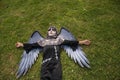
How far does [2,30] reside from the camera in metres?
10.5

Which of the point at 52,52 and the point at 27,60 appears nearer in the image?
the point at 52,52

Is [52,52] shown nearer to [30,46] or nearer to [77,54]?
[77,54]

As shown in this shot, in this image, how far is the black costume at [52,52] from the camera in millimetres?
7511

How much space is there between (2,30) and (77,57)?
4170mm

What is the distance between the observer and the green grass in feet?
25.7

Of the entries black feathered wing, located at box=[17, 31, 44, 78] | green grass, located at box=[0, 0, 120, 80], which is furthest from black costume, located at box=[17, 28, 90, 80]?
green grass, located at box=[0, 0, 120, 80]

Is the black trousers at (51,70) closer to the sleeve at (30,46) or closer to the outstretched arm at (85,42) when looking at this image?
the sleeve at (30,46)

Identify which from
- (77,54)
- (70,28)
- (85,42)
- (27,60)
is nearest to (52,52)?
(77,54)

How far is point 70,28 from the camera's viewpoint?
31.8 feet

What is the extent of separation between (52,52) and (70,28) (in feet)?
6.98

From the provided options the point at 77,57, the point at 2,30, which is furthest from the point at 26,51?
the point at 2,30

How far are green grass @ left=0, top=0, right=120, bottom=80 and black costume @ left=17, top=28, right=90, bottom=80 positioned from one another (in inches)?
9.3

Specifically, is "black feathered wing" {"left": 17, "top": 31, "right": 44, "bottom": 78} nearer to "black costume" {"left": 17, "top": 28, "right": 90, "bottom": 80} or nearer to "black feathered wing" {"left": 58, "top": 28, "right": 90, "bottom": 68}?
"black costume" {"left": 17, "top": 28, "right": 90, "bottom": 80}

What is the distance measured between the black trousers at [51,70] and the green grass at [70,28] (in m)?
0.32
